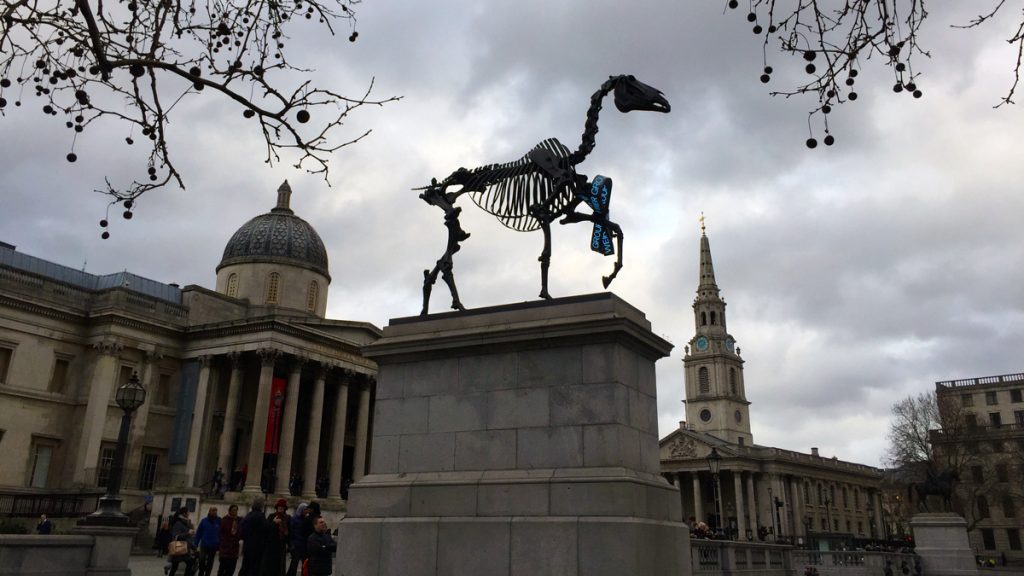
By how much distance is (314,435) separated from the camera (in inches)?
1906

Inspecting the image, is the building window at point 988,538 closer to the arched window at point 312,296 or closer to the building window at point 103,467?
the arched window at point 312,296

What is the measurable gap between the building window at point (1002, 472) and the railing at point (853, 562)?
164 ft

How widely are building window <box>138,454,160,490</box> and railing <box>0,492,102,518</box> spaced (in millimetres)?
8675

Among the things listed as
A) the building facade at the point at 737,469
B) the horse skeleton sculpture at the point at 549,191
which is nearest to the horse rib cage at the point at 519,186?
the horse skeleton sculpture at the point at 549,191

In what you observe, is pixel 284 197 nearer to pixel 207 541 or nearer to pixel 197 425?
pixel 197 425

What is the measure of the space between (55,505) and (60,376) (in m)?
12.6

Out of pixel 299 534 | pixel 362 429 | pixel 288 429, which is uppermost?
pixel 362 429

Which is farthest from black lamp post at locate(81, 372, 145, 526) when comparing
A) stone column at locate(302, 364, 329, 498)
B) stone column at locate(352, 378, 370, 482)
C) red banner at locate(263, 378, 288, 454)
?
stone column at locate(352, 378, 370, 482)

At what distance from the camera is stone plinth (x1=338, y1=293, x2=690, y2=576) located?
9797 millimetres

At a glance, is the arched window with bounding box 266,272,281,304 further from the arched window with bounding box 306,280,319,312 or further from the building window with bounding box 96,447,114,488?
the building window with bounding box 96,447,114,488

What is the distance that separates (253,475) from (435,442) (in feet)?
119

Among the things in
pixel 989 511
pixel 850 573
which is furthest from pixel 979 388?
pixel 850 573

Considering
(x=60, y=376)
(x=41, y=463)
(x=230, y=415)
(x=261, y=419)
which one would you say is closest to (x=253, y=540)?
(x=261, y=419)

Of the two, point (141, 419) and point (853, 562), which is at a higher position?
point (141, 419)
